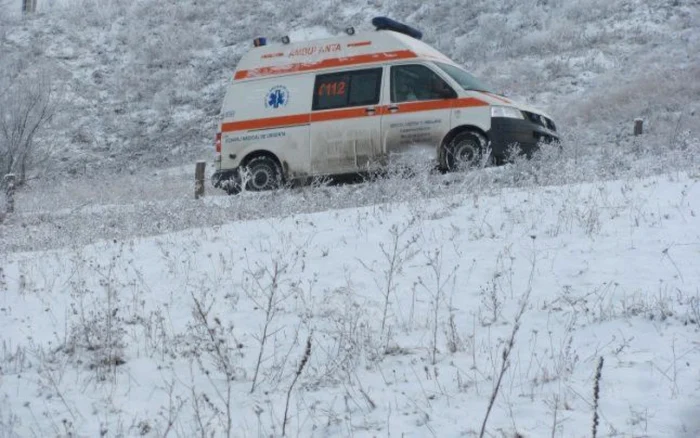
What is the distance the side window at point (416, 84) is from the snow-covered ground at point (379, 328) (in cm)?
361

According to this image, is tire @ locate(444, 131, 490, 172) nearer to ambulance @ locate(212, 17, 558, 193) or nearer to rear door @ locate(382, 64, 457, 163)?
ambulance @ locate(212, 17, 558, 193)

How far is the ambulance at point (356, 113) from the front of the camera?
10617 mm

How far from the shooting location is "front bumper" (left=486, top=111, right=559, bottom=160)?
10406mm

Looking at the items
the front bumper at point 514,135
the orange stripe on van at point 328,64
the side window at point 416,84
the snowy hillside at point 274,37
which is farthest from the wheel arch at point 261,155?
the snowy hillside at point 274,37

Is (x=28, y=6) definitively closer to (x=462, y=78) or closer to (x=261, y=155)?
(x=261, y=155)

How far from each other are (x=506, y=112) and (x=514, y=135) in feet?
1.20

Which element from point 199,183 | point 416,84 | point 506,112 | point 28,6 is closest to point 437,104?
point 416,84

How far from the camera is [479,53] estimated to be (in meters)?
23.5

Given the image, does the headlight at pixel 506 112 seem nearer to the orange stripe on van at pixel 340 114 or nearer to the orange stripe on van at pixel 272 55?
the orange stripe on van at pixel 340 114

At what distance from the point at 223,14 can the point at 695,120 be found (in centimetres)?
2129

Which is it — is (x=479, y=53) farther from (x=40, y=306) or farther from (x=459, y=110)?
(x=40, y=306)

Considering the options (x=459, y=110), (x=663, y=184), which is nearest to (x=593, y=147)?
(x=459, y=110)

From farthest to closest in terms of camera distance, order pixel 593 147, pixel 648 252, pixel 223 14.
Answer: pixel 223 14, pixel 593 147, pixel 648 252

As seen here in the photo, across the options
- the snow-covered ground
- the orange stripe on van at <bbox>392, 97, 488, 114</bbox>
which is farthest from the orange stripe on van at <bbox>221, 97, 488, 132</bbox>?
the snow-covered ground
